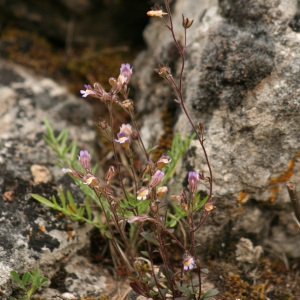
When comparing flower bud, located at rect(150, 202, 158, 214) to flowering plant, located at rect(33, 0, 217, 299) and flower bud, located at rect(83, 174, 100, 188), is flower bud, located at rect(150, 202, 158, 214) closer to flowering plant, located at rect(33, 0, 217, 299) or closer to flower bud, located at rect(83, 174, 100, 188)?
flowering plant, located at rect(33, 0, 217, 299)

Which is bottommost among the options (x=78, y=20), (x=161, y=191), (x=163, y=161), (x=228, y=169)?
(x=161, y=191)

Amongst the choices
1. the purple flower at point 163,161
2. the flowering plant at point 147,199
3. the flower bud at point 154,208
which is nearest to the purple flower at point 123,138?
the flowering plant at point 147,199

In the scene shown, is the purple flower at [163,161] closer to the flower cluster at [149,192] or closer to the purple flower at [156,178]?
the flower cluster at [149,192]

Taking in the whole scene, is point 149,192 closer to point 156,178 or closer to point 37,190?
point 156,178

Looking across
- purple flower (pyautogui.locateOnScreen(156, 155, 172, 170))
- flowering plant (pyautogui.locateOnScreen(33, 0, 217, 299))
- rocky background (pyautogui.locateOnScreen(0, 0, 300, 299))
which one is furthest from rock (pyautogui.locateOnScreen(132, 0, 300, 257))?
purple flower (pyautogui.locateOnScreen(156, 155, 172, 170))

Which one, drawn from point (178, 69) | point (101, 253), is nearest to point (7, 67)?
point (178, 69)

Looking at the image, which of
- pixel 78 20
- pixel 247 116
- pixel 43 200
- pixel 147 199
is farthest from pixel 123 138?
pixel 78 20
